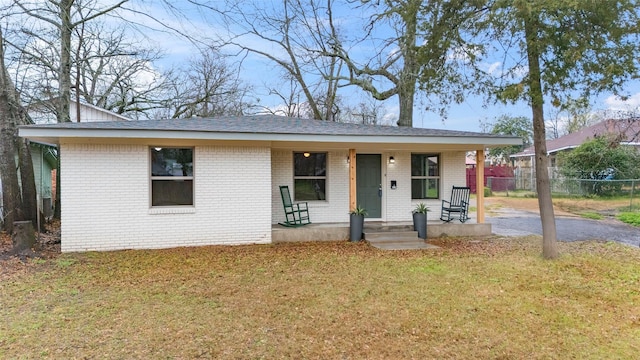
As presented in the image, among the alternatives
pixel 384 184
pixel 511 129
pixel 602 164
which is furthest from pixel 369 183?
pixel 511 129

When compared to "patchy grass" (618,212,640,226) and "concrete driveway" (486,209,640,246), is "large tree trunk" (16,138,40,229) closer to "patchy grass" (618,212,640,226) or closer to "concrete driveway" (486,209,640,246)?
"concrete driveway" (486,209,640,246)

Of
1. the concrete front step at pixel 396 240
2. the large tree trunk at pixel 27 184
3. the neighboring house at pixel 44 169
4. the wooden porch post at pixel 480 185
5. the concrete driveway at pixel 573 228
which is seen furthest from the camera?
the neighboring house at pixel 44 169

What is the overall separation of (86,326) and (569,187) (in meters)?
20.6

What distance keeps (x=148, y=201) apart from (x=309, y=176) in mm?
3941

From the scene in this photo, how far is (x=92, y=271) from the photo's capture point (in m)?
5.76

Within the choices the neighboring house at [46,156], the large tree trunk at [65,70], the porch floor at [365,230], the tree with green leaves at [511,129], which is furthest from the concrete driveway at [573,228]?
the tree with green leaves at [511,129]

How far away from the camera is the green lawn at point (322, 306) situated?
3.27m

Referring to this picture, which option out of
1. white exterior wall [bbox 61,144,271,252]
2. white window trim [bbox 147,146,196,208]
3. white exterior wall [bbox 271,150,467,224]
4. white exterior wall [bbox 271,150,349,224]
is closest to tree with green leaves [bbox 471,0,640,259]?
white exterior wall [bbox 271,150,467,224]

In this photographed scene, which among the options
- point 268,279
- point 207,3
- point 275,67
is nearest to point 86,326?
point 268,279

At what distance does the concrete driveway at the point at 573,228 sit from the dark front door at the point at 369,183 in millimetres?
3323

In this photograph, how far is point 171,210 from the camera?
7602mm

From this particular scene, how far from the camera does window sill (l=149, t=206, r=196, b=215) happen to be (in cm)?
752

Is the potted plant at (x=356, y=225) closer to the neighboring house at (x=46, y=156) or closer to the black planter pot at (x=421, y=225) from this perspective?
→ the black planter pot at (x=421, y=225)

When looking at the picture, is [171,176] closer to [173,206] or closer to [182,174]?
[182,174]
